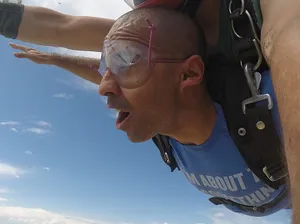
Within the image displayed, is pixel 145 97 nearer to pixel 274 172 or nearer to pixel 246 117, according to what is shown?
pixel 246 117

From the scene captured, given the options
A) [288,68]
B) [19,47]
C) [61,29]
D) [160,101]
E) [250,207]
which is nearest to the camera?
[288,68]

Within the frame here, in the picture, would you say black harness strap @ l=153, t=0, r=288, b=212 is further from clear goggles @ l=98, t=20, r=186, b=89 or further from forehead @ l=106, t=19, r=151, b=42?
forehead @ l=106, t=19, r=151, b=42

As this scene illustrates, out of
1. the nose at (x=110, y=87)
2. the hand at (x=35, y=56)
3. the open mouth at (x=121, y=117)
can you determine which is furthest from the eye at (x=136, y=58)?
the hand at (x=35, y=56)

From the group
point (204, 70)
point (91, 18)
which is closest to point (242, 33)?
point (204, 70)

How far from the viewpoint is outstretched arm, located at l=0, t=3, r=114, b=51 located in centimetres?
298

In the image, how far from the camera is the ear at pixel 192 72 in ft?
6.87

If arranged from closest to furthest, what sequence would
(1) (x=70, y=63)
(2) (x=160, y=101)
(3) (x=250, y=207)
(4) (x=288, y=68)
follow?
(4) (x=288, y=68) < (2) (x=160, y=101) < (3) (x=250, y=207) < (1) (x=70, y=63)

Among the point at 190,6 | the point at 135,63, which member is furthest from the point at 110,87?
the point at 190,6

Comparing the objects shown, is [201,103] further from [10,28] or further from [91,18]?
[10,28]

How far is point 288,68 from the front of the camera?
0.95 metres

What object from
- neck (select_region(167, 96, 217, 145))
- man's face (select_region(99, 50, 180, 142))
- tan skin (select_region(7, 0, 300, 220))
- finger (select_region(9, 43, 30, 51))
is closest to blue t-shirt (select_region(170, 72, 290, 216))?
neck (select_region(167, 96, 217, 145))

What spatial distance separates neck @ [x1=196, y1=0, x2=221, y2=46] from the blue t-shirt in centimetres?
36

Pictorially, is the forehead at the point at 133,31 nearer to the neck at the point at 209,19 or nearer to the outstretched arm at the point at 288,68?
the neck at the point at 209,19

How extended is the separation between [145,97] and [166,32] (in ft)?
1.08
